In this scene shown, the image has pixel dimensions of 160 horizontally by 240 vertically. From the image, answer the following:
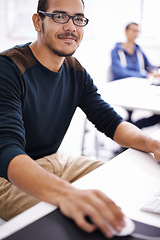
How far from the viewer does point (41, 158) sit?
54.7 inches

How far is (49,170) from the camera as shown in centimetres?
132

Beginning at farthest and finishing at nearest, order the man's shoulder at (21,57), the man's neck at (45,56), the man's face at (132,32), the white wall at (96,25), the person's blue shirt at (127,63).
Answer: the white wall at (96,25) < the man's face at (132,32) < the person's blue shirt at (127,63) < the man's neck at (45,56) < the man's shoulder at (21,57)

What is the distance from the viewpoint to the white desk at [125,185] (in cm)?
75

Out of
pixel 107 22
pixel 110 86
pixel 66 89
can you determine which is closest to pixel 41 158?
pixel 66 89

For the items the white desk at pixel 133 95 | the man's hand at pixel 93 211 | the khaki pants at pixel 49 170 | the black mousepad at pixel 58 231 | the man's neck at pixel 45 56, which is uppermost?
the man's neck at pixel 45 56

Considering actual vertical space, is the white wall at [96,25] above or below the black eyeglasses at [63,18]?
below

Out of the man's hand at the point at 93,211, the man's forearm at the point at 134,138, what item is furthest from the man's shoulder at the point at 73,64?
the man's hand at the point at 93,211

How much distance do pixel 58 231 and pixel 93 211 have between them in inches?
3.4

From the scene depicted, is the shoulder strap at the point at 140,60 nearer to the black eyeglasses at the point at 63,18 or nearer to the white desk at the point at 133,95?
the white desk at the point at 133,95

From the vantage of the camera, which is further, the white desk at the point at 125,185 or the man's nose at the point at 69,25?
the man's nose at the point at 69,25

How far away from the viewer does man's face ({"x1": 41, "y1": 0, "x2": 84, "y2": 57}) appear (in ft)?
4.31

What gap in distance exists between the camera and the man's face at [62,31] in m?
1.31

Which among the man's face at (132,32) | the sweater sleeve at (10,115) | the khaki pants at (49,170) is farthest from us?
the man's face at (132,32)

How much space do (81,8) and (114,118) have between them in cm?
51
